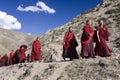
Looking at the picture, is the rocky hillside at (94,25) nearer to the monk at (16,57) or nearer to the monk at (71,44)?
the monk at (16,57)

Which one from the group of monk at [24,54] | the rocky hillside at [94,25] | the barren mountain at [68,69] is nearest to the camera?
the barren mountain at [68,69]

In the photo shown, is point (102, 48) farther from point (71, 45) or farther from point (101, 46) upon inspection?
point (71, 45)

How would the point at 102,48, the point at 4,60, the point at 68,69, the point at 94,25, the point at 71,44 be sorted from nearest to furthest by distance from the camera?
the point at 68,69 < the point at 102,48 < the point at 71,44 < the point at 4,60 < the point at 94,25

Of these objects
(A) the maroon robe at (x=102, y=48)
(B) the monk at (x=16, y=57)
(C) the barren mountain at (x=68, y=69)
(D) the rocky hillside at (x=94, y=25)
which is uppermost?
(D) the rocky hillside at (x=94, y=25)

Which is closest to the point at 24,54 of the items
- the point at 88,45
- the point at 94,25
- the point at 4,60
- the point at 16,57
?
the point at 16,57

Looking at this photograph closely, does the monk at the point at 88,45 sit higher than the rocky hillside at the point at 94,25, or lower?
lower

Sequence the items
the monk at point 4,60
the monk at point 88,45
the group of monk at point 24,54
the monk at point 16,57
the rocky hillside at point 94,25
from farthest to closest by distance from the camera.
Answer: the monk at point 4,60, the rocky hillside at point 94,25, the monk at point 16,57, the group of monk at point 24,54, the monk at point 88,45

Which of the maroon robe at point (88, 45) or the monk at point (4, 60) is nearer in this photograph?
the maroon robe at point (88, 45)

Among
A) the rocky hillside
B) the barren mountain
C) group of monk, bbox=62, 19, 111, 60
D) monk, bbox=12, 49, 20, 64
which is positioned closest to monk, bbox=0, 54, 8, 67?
the rocky hillside

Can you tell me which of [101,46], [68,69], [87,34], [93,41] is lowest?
[68,69]

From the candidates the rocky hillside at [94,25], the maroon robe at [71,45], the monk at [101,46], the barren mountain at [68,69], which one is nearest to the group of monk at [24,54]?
the barren mountain at [68,69]

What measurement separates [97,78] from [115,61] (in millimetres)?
1389

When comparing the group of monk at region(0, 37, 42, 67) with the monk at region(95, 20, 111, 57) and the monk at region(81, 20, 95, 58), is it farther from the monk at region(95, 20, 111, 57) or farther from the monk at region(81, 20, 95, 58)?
the monk at region(95, 20, 111, 57)

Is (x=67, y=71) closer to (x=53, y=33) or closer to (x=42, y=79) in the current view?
(x=42, y=79)
